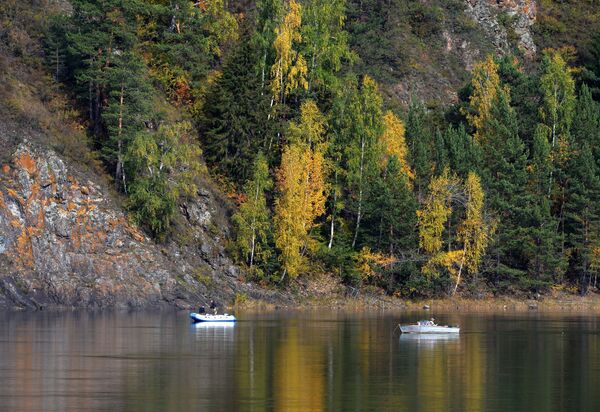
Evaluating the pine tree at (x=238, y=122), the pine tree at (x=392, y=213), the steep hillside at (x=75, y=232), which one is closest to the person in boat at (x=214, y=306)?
the steep hillside at (x=75, y=232)

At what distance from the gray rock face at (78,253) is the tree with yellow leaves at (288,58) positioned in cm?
2170

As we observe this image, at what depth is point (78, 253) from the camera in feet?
328

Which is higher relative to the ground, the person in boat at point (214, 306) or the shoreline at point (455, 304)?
the person in boat at point (214, 306)

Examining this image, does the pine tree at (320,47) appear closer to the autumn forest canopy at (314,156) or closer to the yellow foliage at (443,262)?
the autumn forest canopy at (314,156)

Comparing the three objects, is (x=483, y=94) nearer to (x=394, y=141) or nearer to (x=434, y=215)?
(x=394, y=141)

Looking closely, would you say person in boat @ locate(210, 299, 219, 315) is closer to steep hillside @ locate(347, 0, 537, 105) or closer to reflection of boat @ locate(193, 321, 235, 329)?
reflection of boat @ locate(193, 321, 235, 329)

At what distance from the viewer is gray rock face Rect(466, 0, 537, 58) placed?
552 feet

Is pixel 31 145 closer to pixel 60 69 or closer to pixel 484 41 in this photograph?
pixel 60 69

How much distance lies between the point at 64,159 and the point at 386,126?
32.8 m

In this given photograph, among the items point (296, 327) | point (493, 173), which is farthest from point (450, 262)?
point (296, 327)

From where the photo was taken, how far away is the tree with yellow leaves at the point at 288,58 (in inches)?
4744

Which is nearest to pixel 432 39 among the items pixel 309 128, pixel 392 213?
pixel 309 128

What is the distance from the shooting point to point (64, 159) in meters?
105

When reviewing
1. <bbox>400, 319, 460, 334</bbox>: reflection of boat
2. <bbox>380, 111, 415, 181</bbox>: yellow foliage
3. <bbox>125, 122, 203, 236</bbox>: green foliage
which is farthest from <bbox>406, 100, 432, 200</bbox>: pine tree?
<bbox>400, 319, 460, 334</bbox>: reflection of boat
